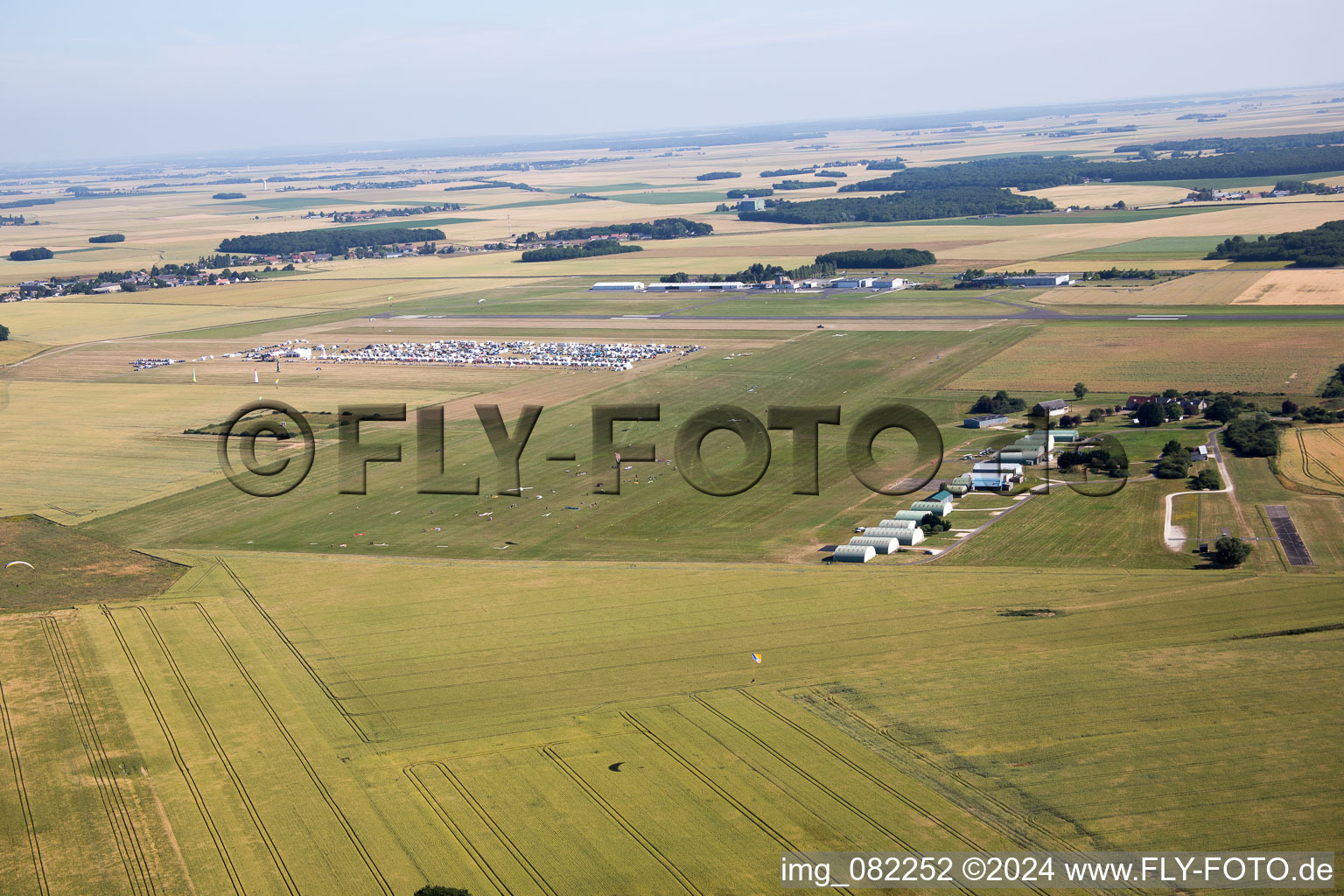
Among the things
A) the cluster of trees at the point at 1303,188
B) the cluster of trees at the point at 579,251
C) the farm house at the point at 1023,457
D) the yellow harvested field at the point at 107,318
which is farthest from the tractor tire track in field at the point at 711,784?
the cluster of trees at the point at 1303,188

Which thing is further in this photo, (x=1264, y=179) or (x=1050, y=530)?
(x=1264, y=179)

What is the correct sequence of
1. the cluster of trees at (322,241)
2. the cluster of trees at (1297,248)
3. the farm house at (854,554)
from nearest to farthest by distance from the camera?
1. the farm house at (854,554)
2. the cluster of trees at (1297,248)
3. the cluster of trees at (322,241)

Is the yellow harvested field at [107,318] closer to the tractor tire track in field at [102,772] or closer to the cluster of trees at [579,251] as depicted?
the cluster of trees at [579,251]

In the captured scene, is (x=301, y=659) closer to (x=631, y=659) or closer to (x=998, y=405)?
(x=631, y=659)

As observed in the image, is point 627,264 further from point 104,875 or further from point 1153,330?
point 104,875

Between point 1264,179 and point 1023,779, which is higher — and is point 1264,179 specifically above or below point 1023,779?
above

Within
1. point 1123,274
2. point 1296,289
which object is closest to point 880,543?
point 1296,289

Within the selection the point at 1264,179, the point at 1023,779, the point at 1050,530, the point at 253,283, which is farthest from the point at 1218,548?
the point at 1264,179
